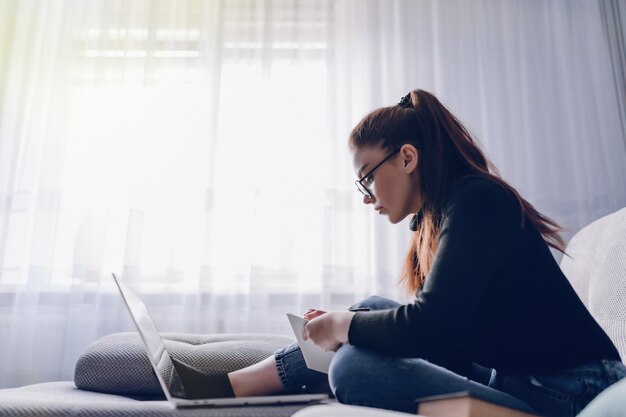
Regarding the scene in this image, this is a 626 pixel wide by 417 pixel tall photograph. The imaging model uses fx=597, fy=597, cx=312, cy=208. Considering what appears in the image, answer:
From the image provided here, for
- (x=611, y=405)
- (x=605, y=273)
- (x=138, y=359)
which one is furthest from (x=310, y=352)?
(x=605, y=273)

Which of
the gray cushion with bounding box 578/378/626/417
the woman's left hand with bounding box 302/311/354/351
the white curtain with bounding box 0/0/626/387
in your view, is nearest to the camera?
the gray cushion with bounding box 578/378/626/417

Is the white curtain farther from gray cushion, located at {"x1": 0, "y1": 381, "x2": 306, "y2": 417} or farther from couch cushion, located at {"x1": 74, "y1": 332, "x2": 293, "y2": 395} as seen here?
gray cushion, located at {"x1": 0, "y1": 381, "x2": 306, "y2": 417}

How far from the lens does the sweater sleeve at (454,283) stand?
0.89m

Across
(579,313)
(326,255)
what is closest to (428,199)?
(579,313)

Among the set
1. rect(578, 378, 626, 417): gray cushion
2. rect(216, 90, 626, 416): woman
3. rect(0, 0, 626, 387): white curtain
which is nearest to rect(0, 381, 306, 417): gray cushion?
rect(216, 90, 626, 416): woman

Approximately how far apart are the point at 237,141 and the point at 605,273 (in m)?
1.37

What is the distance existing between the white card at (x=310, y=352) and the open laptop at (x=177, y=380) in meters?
0.11

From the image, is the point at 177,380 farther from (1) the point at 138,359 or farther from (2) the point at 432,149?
(2) the point at 432,149

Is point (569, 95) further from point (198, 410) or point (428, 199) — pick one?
point (198, 410)

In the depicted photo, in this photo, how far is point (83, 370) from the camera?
1.35 metres

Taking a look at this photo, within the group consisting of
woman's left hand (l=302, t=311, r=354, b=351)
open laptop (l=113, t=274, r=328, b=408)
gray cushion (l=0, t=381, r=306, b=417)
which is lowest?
gray cushion (l=0, t=381, r=306, b=417)

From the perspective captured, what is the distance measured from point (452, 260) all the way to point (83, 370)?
0.90 meters

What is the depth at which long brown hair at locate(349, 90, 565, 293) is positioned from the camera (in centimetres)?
107

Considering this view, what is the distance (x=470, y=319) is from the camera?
35.9 inches
